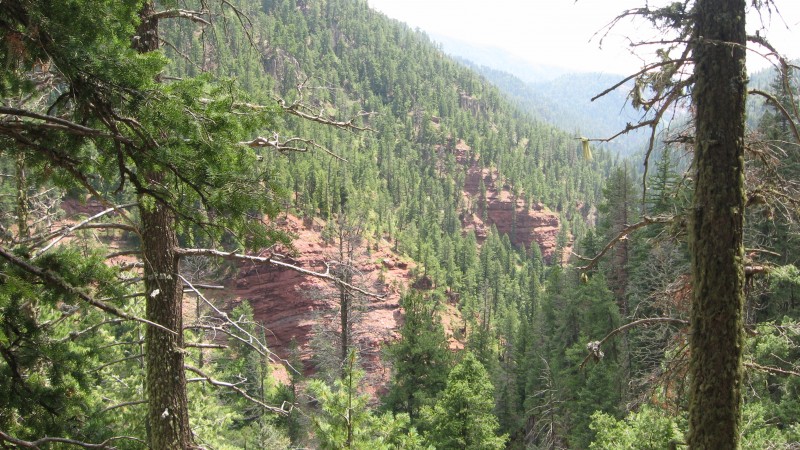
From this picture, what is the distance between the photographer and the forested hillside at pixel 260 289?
3.34 metres

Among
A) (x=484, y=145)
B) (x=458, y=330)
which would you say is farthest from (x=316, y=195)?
(x=484, y=145)

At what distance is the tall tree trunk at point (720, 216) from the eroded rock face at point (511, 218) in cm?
9422

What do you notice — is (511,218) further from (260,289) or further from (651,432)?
(651,432)

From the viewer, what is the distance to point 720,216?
395 cm

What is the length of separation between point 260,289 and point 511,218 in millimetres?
66723

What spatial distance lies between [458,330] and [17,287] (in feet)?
174

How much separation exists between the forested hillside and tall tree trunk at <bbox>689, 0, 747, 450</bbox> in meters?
0.36

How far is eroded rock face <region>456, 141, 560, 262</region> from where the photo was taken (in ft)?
330

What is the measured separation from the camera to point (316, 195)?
54.8 m

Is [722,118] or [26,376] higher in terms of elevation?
[722,118]

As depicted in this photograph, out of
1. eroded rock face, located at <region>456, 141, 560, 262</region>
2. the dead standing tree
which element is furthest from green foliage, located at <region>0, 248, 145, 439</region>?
eroded rock face, located at <region>456, 141, 560, 262</region>

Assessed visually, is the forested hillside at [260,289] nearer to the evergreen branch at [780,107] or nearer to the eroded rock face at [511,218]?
the evergreen branch at [780,107]

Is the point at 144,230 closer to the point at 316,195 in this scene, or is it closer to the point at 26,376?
the point at 26,376

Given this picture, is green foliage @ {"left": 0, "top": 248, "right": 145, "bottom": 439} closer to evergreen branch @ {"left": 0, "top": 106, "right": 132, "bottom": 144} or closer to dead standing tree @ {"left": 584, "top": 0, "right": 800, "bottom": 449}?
evergreen branch @ {"left": 0, "top": 106, "right": 132, "bottom": 144}
